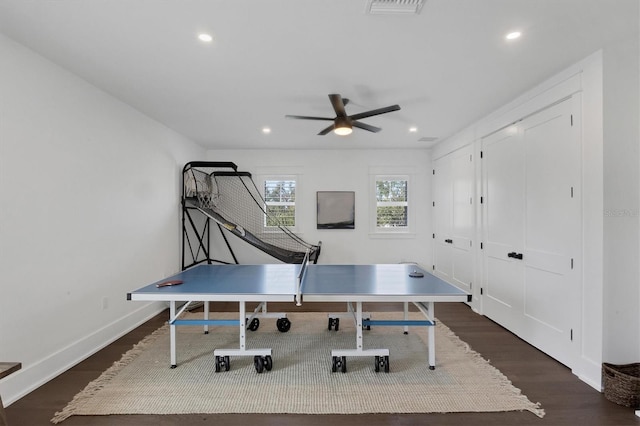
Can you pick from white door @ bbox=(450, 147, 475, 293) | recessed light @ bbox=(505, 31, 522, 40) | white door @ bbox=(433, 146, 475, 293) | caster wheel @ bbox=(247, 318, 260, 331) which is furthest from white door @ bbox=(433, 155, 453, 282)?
caster wheel @ bbox=(247, 318, 260, 331)

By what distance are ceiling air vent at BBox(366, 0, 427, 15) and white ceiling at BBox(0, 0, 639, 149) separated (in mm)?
52

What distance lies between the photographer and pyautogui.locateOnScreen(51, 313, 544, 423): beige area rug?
77.9 inches

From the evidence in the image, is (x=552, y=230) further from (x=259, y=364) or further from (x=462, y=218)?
(x=259, y=364)

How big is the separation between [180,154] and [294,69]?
298 centimetres

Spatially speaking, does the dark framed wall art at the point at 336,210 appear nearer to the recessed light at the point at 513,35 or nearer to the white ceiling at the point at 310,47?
the white ceiling at the point at 310,47

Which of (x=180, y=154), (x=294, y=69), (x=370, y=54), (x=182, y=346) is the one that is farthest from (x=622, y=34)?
(x=180, y=154)

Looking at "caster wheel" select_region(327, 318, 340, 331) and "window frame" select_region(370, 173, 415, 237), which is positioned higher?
"window frame" select_region(370, 173, 415, 237)

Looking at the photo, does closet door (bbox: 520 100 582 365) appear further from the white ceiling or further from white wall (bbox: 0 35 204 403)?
white wall (bbox: 0 35 204 403)

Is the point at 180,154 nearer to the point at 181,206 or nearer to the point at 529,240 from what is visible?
the point at 181,206

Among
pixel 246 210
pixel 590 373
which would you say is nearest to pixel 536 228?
pixel 590 373

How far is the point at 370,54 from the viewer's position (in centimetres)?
222

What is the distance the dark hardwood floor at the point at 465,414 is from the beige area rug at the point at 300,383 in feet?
0.20

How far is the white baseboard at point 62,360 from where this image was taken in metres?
2.03

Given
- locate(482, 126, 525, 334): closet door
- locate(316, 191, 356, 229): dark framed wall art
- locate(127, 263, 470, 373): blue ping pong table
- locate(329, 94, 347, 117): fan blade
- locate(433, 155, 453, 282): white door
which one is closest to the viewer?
locate(127, 263, 470, 373): blue ping pong table
